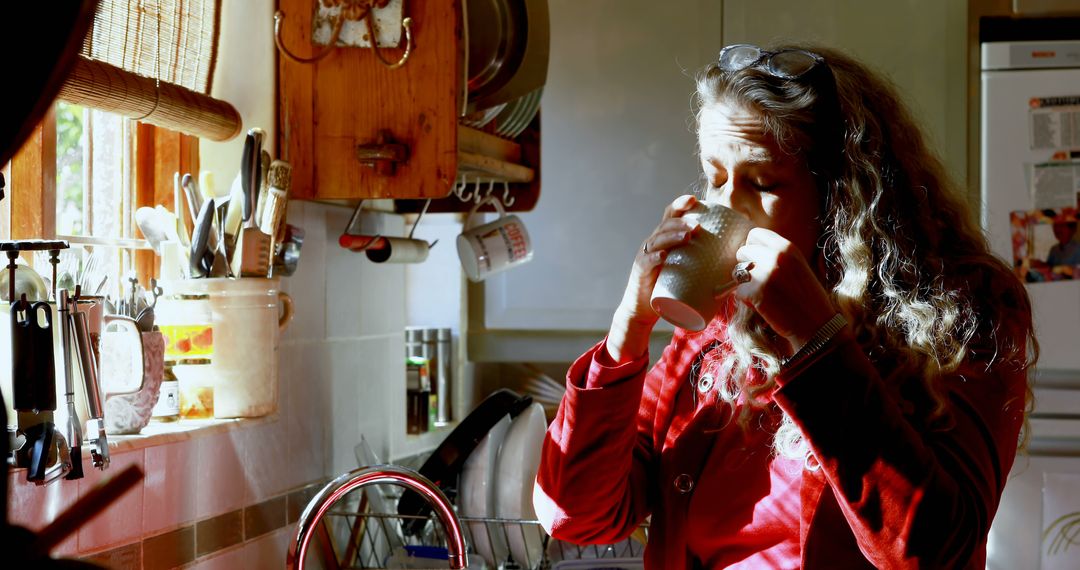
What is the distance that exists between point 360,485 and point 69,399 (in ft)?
1.33

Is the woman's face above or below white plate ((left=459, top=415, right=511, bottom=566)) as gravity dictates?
above

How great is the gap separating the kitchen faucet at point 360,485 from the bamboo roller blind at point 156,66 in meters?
0.46

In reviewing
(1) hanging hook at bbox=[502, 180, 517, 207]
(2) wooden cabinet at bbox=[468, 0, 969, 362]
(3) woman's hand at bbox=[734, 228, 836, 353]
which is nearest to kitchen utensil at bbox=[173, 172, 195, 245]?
(1) hanging hook at bbox=[502, 180, 517, 207]

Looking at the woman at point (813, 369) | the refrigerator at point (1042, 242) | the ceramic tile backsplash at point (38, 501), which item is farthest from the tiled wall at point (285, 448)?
the refrigerator at point (1042, 242)

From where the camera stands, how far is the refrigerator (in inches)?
82.3

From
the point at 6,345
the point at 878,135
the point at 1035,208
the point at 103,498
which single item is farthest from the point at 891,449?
the point at 1035,208

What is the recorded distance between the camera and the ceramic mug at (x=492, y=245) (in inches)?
70.7

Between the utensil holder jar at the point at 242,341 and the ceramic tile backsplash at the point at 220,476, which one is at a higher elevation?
the utensil holder jar at the point at 242,341

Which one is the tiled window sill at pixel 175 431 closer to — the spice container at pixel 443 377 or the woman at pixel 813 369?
the woman at pixel 813 369

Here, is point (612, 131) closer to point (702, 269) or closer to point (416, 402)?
point (416, 402)

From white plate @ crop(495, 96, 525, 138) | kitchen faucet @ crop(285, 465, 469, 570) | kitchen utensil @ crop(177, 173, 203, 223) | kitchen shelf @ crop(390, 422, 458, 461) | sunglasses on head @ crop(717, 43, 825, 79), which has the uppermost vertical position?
white plate @ crop(495, 96, 525, 138)

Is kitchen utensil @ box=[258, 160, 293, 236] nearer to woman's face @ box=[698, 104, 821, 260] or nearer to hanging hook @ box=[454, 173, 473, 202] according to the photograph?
hanging hook @ box=[454, 173, 473, 202]

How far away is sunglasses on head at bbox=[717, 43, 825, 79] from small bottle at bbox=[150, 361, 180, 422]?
76 centimetres

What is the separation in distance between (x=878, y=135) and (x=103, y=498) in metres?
0.81
